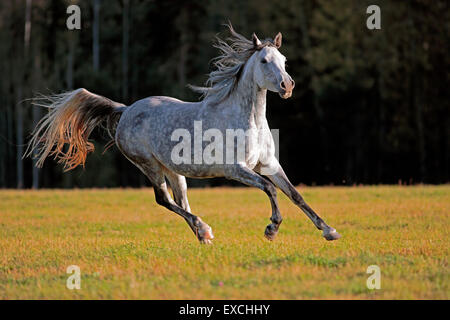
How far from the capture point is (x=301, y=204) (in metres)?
9.02

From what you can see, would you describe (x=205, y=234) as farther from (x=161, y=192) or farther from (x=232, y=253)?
(x=161, y=192)

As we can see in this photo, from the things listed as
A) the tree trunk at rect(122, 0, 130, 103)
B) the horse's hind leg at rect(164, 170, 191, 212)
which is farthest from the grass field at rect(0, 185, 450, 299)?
the tree trunk at rect(122, 0, 130, 103)

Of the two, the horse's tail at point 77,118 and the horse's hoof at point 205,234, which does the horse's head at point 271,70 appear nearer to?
the horse's hoof at point 205,234

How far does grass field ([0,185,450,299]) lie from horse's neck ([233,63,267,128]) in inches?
67.3

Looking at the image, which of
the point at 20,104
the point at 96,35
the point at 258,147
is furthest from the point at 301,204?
the point at 96,35

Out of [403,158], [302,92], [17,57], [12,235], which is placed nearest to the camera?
[12,235]

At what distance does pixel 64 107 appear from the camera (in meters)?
11.0

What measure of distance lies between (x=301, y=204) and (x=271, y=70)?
1.87 m

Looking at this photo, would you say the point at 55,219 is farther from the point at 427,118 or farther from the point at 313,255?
the point at 427,118

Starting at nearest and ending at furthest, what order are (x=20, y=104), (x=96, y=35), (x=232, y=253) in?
1. (x=232, y=253)
2. (x=20, y=104)
3. (x=96, y=35)

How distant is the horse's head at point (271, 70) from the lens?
8430mm

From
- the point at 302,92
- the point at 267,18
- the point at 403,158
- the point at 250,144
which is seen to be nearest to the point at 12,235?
→ the point at 250,144

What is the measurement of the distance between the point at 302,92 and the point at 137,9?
9846 millimetres

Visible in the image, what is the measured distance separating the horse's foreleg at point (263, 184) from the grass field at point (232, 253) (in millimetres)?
259
